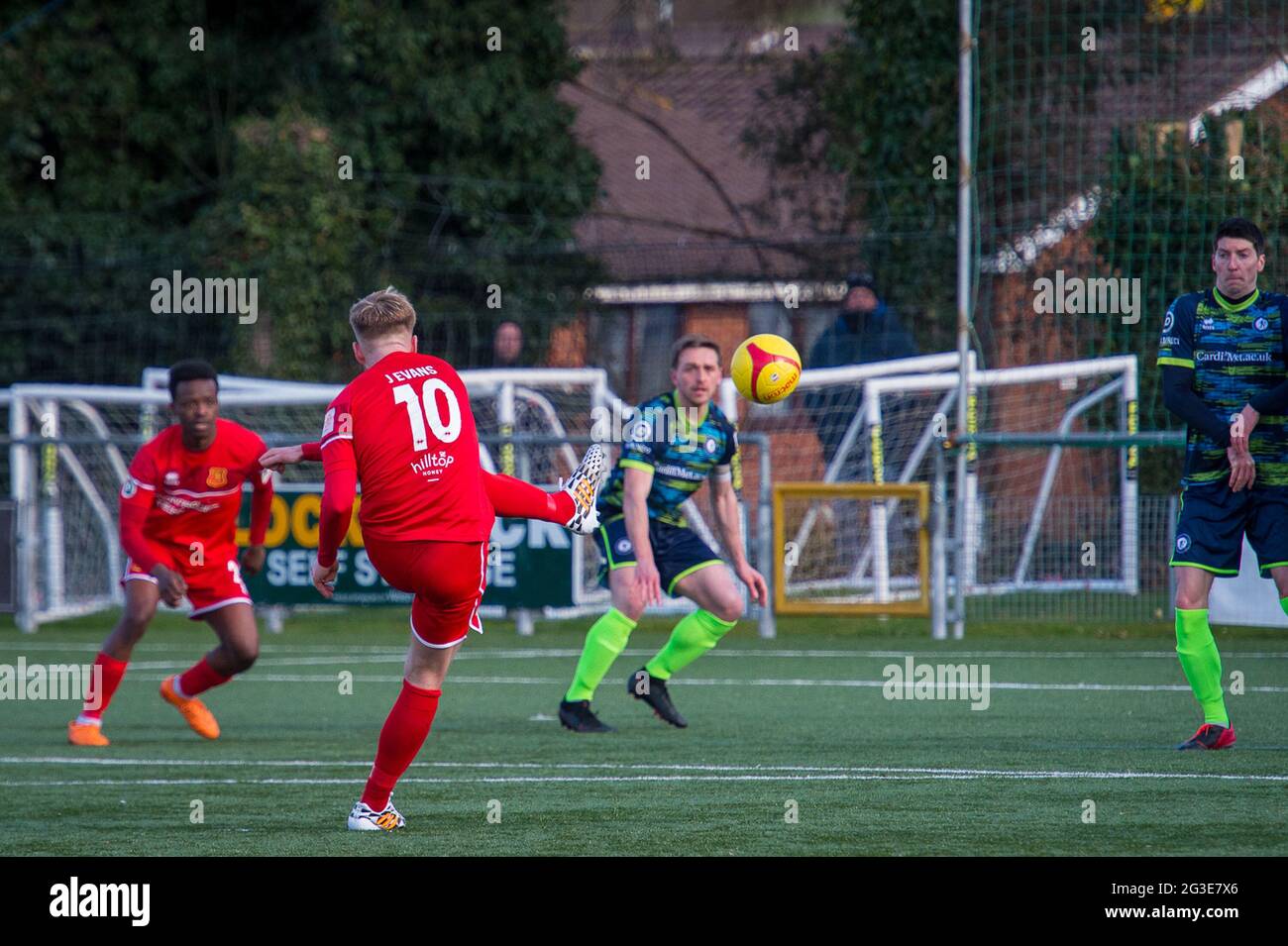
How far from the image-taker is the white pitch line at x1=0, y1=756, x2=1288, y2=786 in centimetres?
685

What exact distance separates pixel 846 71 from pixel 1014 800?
16.8m

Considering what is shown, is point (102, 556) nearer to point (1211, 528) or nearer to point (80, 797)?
point (80, 797)

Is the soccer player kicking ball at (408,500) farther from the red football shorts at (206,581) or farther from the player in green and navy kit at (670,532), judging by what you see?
A: the red football shorts at (206,581)

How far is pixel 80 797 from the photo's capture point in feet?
23.1

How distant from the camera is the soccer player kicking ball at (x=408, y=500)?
19.3ft

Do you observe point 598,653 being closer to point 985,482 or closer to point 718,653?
point 718,653

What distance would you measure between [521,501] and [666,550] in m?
2.88

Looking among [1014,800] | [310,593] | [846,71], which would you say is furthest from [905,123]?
[1014,800]

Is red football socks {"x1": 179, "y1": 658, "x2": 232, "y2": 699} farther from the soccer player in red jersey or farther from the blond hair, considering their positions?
the blond hair

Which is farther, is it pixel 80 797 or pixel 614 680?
pixel 614 680

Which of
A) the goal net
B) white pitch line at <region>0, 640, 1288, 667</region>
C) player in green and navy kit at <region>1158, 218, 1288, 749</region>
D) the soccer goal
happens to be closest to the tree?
the goal net

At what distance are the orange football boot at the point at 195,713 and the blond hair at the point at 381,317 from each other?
3620 mm

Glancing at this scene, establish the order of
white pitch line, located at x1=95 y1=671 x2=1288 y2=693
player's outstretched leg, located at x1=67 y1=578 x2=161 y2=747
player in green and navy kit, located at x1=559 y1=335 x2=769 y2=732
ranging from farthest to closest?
white pitch line, located at x1=95 y1=671 x2=1288 y2=693 → player's outstretched leg, located at x1=67 y1=578 x2=161 y2=747 → player in green and navy kit, located at x1=559 y1=335 x2=769 y2=732

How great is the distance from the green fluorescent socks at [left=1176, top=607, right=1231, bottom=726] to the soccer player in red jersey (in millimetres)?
4303
